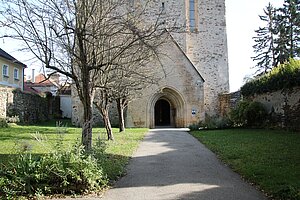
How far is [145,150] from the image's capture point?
12.2 metres

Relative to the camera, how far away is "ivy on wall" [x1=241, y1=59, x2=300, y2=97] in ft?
56.3

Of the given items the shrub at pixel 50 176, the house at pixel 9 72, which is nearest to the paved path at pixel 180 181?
the shrub at pixel 50 176

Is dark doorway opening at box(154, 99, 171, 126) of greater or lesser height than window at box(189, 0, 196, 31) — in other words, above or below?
below

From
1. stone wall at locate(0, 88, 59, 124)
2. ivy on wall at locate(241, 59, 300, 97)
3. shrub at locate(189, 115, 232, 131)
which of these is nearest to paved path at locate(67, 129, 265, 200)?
ivy on wall at locate(241, 59, 300, 97)

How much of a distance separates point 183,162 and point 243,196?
12.7ft

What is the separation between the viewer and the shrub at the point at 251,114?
802 inches

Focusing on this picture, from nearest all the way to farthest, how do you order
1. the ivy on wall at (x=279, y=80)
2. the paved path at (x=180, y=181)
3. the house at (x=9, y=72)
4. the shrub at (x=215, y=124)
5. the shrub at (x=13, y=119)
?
the paved path at (x=180, y=181), the ivy on wall at (x=279, y=80), the shrub at (x=215, y=124), the shrub at (x=13, y=119), the house at (x=9, y=72)

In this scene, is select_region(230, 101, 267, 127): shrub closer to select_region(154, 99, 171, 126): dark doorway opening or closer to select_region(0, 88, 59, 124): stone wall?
select_region(154, 99, 171, 126): dark doorway opening

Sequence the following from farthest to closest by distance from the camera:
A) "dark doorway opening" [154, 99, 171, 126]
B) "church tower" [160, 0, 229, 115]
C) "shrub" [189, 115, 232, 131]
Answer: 1. "church tower" [160, 0, 229, 115]
2. "dark doorway opening" [154, 99, 171, 126]
3. "shrub" [189, 115, 232, 131]

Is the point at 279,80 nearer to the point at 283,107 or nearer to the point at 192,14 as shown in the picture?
the point at 283,107

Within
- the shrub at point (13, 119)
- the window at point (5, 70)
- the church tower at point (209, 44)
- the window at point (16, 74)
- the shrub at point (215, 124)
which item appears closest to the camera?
the shrub at point (215, 124)

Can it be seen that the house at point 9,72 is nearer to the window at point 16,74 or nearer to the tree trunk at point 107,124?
the window at point 16,74

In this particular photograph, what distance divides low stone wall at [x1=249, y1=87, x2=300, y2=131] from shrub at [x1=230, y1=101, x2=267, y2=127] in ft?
1.58

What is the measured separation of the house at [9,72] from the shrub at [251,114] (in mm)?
21098
